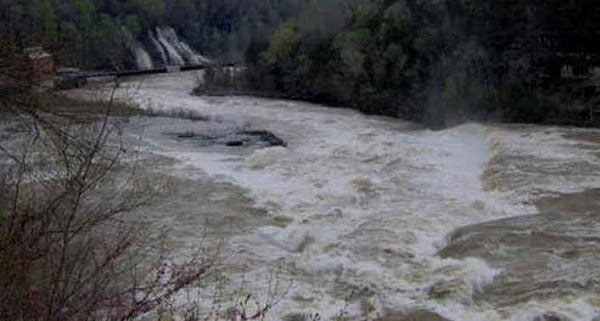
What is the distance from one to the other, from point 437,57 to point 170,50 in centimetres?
3711

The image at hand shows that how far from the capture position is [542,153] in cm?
2053

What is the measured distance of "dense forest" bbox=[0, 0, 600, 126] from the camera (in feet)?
92.4

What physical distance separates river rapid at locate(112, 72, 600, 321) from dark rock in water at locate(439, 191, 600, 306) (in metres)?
0.03

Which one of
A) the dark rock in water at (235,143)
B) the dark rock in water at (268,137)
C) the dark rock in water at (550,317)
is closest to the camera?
the dark rock in water at (550,317)

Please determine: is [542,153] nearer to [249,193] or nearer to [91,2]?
[249,193]

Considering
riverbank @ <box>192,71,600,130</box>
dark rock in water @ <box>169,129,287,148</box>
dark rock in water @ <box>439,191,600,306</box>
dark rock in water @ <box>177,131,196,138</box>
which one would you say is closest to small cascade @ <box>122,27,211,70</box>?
riverbank @ <box>192,71,600,130</box>

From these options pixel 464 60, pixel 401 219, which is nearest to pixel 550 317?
pixel 401 219

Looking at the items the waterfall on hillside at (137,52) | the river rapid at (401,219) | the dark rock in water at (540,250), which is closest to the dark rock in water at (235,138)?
the river rapid at (401,219)

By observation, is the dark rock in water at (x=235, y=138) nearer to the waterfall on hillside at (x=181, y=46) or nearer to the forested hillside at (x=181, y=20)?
the forested hillside at (x=181, y=20)

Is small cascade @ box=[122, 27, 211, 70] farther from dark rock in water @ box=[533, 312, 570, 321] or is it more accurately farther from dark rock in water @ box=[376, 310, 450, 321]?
dark rock in water @ box=[533, 312, 570, 321]

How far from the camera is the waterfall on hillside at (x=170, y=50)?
209 feet

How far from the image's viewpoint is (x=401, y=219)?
49.7 ft

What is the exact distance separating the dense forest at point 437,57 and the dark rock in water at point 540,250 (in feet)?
37.8

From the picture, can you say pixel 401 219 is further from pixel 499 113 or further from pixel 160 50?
pixel 160 50
